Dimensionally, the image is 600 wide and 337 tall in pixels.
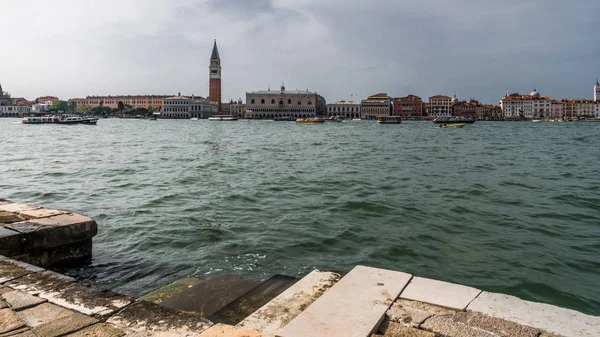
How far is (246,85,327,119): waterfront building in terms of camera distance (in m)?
112

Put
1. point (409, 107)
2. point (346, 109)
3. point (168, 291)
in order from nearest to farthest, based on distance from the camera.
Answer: point (168, 291) → point (409, 107) → point (346, 109)

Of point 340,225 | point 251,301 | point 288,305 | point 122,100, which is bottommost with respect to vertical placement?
point 340,225

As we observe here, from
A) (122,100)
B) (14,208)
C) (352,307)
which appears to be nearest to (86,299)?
(352,307)

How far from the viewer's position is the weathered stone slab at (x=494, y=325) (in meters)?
1.91

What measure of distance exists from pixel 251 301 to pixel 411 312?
40.9 inches

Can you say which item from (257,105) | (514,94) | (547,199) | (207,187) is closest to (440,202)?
(547,199)

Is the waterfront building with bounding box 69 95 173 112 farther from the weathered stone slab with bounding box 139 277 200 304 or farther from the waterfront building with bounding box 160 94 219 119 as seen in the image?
the weathered stone slab with bounding box 139 277 200 304

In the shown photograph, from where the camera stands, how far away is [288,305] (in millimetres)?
2295

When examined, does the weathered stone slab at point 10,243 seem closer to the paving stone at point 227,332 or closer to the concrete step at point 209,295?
the concrete step at point 209,295

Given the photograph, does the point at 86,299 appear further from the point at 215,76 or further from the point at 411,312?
the point at 215,76

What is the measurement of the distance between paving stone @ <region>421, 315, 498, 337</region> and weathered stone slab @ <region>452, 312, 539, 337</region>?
0.04 metres

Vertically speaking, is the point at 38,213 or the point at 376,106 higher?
the point at 376,106

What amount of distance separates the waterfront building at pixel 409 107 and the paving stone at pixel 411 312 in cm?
11710

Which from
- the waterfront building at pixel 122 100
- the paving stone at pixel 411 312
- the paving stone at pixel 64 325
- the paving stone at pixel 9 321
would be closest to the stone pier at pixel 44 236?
the paving stone at pixel 9 321
